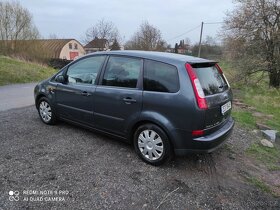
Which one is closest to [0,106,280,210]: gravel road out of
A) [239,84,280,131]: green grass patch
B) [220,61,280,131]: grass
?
[220,61,280,131]: grass

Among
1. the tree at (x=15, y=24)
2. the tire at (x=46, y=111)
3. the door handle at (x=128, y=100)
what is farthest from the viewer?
the tree at (x=15, y=24)

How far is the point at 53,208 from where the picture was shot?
275cm

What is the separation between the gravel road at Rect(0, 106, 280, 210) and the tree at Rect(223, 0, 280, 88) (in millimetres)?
10243

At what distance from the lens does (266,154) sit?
4543 millimetres

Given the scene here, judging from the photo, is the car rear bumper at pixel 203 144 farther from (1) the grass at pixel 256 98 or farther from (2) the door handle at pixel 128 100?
(1) the grass at pixel 256 98

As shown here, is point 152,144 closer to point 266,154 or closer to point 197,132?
point 197,132

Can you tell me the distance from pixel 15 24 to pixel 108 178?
31.8 metres

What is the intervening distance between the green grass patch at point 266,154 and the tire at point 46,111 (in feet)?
12.6

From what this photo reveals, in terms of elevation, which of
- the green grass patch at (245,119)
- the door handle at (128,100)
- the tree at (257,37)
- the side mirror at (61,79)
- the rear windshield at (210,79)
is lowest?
Answer: the green grass patch at (245,119)

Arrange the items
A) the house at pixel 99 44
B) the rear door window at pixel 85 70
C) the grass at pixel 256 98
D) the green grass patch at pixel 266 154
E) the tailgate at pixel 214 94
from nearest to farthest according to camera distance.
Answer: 1. the tailgate at pixel 214 94
2. the green grass patch at pixel 266 154
3. the rear door window at pixel 85 70
4. the grass at pixel 256 98
5. the house at pixel 99 44

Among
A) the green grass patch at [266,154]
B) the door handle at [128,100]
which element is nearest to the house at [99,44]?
the green grass patch at [266,154]

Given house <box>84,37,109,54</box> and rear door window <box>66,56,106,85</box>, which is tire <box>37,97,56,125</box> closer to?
rear door window <box>66,56,106,85</box>

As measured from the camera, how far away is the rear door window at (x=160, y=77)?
349 cm

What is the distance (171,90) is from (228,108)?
1.15 metres
